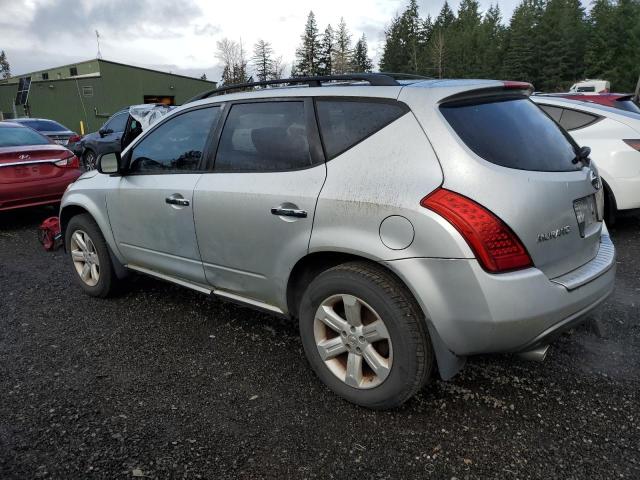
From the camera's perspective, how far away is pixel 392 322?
2.30 m

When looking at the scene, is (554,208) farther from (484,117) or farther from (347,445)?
(347,445)

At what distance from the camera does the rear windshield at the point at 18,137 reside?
7.22 metres

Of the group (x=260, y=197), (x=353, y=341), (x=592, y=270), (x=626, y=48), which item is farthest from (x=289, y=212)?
(x=626, y=48)

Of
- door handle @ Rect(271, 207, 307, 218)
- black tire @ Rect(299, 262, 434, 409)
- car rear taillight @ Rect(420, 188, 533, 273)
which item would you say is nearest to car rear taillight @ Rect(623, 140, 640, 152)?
car rear taillight @ Rect(420, 188, 533, 273)

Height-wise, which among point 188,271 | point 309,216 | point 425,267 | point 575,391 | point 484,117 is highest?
point 484,117

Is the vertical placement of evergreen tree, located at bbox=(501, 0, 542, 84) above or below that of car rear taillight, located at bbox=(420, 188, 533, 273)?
above

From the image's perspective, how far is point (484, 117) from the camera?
243cm

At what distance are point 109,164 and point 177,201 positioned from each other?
863 mm

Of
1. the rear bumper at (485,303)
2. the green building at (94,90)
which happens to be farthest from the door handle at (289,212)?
the green building at (94,90)

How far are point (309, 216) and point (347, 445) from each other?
115 centimetres

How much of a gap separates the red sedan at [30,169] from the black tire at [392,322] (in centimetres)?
601

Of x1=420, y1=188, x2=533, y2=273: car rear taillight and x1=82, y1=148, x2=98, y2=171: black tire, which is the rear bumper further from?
x1=82, y1=148, x2=98, y2=171: black tire

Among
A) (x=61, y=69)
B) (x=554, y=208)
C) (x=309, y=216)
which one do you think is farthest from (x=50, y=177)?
(x=61, y=69)

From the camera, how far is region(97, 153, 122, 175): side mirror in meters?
3.74
